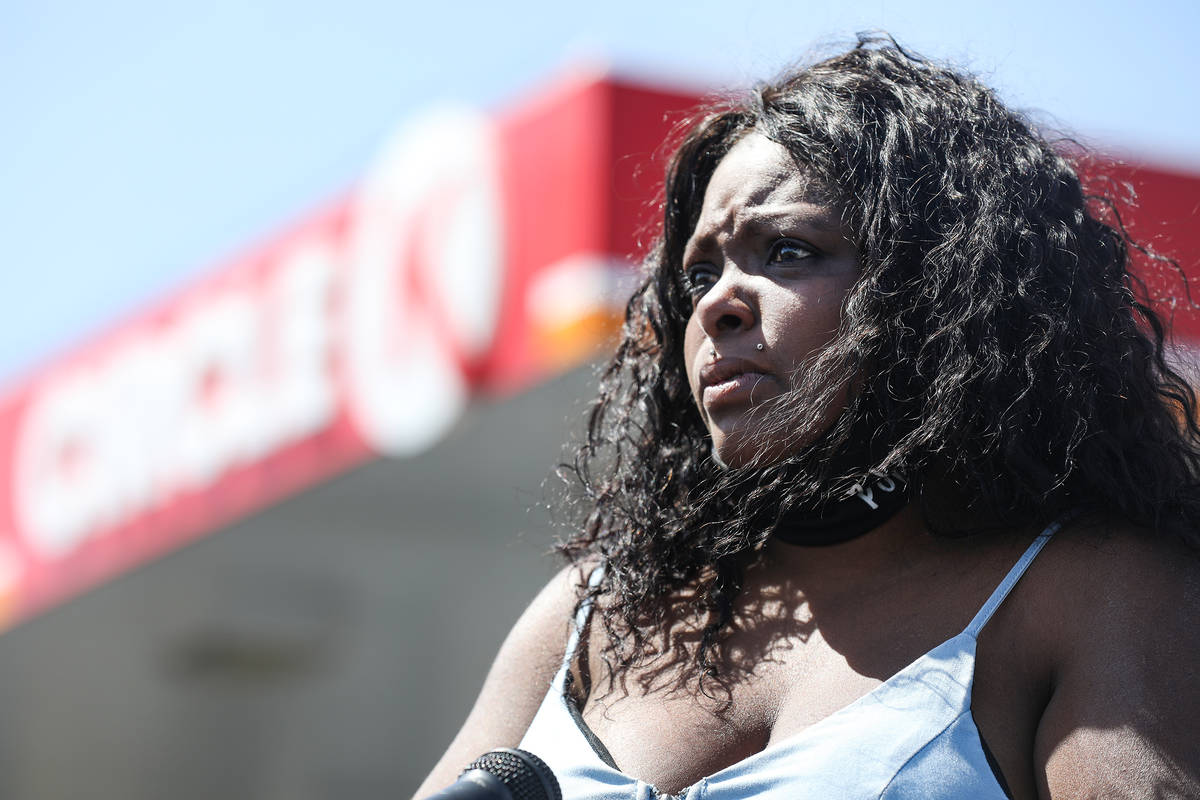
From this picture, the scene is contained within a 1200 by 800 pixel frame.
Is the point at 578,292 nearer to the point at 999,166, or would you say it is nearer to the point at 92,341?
the point at 999,166

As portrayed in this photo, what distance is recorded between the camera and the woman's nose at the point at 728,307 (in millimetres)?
1701

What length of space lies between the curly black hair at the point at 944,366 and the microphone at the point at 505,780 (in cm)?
38

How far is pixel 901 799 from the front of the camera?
1.40 m

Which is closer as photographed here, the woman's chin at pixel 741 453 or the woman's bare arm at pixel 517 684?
the woman's chin at pixel 741 453

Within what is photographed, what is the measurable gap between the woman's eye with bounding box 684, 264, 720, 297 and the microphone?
75 cm

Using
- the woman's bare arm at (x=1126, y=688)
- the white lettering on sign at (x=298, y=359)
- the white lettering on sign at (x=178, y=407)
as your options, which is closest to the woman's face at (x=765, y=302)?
the woman's bare arm at (x=1126, y=688)

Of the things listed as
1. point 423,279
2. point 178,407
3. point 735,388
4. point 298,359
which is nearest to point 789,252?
point 735,388

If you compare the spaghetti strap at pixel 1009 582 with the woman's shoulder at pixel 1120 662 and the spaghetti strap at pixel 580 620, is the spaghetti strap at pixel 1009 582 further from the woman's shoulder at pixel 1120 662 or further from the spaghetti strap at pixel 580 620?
the spaghetti strap at pixel 580 620

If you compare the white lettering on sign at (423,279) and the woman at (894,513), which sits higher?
the woman at (894,513)

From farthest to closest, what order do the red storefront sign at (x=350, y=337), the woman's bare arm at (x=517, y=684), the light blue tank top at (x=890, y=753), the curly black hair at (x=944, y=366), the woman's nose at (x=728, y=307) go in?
the red storefront sign at (x=350, y=337) < the woman's bare arm at (x=517, y=684) < the woman's nose at (x=728, y=307) < the curly black hair at (x=944, y=366) < the light blue tank top at (x=890, y=753)

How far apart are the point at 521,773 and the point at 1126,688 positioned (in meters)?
0.58

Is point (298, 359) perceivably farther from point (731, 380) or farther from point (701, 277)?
point (731, 380)

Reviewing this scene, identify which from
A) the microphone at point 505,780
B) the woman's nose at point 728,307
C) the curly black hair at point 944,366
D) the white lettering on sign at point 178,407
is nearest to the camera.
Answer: the microphone at point 505,780

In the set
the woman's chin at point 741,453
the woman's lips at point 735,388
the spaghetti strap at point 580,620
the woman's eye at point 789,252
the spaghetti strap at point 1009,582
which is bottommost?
the spaghetti strap at point 580,620
